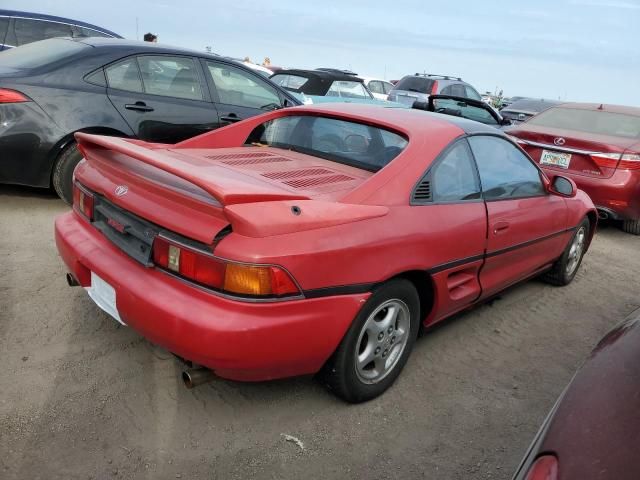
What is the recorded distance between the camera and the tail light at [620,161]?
5.82 metres

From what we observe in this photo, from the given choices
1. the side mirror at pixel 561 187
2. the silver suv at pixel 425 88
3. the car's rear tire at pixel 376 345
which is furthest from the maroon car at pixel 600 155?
the silver suv at pixel 425 88

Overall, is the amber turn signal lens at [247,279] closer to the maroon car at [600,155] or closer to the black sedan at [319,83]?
the maroon car at [600,155]

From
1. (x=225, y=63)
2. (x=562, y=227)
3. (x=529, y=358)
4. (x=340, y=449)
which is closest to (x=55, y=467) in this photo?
(x=340, y=449)

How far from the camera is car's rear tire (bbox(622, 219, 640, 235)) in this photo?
21.4 ft

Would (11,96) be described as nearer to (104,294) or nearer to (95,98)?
(95,98)

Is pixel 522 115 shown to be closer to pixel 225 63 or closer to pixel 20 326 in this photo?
pixel 225 63

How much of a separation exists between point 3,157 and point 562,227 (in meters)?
4.47

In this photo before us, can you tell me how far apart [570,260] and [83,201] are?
12.6 feet

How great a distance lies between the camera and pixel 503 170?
3.41 metres

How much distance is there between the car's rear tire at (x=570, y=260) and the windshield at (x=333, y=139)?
221 centimetres

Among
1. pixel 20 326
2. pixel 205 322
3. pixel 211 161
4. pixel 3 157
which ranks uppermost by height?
pixel 211 161

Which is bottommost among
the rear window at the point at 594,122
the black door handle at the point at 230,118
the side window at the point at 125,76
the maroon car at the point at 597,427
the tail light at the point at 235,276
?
the black door handle at the point at 230,118

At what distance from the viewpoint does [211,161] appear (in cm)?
290

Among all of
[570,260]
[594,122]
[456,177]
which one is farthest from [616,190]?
[456,177]
